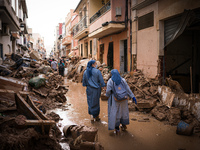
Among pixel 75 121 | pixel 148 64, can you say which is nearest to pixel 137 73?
pixel 148 64

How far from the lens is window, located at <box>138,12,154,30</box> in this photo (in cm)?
794

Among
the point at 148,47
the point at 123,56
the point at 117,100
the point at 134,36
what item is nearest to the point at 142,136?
the point at 117,100

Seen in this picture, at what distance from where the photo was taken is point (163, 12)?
7.13 metres

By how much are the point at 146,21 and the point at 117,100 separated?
210 inches

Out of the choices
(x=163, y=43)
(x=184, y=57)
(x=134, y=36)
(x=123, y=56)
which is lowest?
(x=184, y=57)

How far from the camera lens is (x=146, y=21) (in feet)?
27.2

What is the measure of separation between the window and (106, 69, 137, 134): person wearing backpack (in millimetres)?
4625

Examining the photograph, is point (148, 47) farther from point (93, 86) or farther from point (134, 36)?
point (93, 86)

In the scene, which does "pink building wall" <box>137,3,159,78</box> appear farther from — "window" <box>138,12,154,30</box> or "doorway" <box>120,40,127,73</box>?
"doorway" <box>120,40,127,73</box>

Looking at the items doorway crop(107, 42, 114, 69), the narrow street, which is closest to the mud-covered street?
the narrow street

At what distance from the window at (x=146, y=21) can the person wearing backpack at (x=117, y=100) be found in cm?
462

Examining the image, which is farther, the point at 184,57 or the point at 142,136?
the point at 184,57

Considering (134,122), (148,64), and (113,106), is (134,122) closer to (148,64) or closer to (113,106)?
(113,106)

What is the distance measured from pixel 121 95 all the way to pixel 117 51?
8927mm
